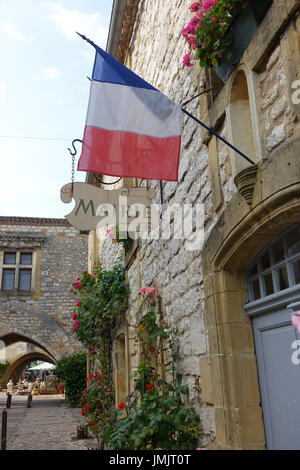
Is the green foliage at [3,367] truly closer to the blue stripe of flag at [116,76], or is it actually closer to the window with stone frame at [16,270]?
the window with stone frame at [16,270]

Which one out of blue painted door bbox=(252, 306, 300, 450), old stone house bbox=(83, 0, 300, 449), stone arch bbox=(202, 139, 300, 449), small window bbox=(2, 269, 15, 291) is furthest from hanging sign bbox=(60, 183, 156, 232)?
small window bbox=(2, 269, 15, 291)

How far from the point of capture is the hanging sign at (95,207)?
5289 millimetres

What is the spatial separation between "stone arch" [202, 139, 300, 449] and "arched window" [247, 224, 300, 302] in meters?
0.05

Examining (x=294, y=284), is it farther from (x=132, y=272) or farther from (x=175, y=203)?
(x=132, y=272)

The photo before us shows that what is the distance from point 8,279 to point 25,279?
69 cm

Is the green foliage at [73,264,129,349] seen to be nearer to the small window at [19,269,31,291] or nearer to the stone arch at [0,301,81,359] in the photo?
the stone arch at [0,301,81,359]

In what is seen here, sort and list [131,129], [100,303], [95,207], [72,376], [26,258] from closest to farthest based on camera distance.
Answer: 1. [131,129]
2. [95,207]
3. [100,303]
4. [72,376]
5. [26,258]

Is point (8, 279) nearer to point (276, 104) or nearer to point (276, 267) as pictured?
point (276, 267)

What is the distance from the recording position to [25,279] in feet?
57.9

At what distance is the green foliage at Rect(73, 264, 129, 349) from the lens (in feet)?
20.4

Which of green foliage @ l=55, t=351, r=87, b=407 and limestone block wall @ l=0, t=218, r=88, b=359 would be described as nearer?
green foliage @ l=55, t=351, r=87, b=407

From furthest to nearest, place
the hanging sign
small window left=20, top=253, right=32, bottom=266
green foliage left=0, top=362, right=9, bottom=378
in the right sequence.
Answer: green foliage left=0, top=362, right=9, bottom=378 → small window left=20, top=253, right=32, bottom=266 → the hanging sign

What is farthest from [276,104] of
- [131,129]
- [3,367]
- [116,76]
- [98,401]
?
[3,367]

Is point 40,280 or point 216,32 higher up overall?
point 40,280
